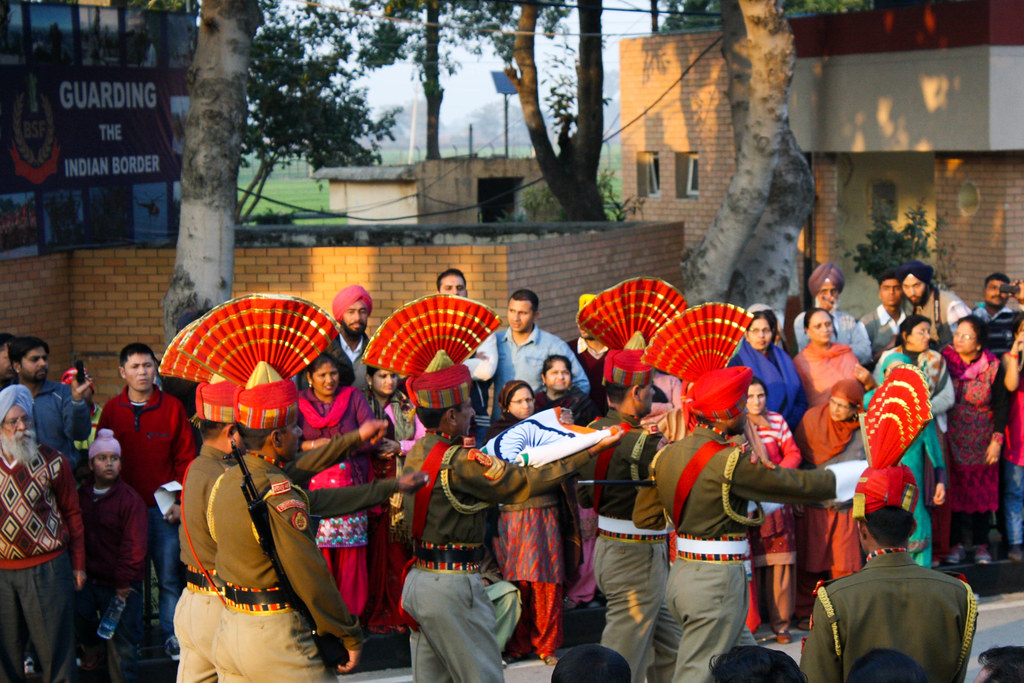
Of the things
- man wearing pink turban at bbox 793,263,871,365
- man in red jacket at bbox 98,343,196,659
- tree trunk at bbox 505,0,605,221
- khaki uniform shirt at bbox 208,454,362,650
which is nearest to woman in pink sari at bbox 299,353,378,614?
man in red jacket at bbox 98,343,196,659

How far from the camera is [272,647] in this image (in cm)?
465

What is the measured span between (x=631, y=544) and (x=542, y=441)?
92cm

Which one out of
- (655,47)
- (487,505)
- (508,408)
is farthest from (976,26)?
(487,505)

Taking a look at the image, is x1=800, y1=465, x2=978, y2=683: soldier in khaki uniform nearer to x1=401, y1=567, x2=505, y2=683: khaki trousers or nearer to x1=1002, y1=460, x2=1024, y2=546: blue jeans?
x1=401, y1=567, x2=505, y2=683: khaki trousers

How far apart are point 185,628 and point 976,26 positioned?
11.4m

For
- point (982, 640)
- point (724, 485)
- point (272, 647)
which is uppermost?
point (724, 485)

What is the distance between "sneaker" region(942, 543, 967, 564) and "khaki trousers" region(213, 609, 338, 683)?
4910mm

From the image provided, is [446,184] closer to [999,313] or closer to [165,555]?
[999,313]

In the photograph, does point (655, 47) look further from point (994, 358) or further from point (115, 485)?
point (115, 485)

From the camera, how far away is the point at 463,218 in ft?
78.5

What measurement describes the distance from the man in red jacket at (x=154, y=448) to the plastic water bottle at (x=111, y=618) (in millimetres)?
336

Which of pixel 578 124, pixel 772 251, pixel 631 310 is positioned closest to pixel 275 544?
pixel 631 310

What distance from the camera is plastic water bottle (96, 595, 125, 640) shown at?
628 cm

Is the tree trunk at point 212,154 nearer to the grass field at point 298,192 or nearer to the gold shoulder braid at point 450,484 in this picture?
the gold shoulder braid at point 450,484
